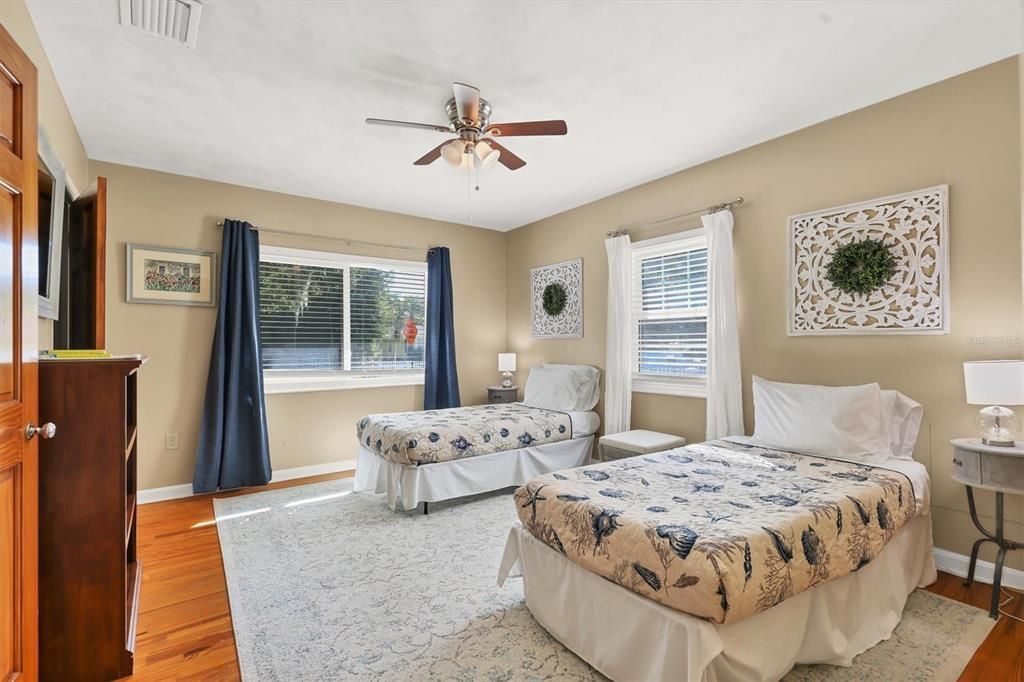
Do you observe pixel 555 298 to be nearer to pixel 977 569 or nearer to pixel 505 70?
pixel 505 70

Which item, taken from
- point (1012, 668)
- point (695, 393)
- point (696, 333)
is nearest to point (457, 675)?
point (1012, 668)

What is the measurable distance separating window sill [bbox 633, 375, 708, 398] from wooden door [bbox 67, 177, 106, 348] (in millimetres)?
3725

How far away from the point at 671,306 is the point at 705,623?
2.92m

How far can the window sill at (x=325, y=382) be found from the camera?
4470mm

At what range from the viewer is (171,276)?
399 centimetres

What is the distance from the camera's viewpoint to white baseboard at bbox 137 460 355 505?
12.7ft

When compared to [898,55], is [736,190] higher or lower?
lower

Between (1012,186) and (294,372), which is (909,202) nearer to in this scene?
(1012,186)

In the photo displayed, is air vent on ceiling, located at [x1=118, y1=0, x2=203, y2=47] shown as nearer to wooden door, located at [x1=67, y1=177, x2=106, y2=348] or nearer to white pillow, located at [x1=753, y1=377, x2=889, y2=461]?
wooden door, located at [x1=67, y1=177, x2=106, y2=348]

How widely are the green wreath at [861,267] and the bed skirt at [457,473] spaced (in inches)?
92.4

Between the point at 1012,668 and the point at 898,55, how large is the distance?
2675 millimetres

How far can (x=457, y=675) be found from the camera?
1840 mm

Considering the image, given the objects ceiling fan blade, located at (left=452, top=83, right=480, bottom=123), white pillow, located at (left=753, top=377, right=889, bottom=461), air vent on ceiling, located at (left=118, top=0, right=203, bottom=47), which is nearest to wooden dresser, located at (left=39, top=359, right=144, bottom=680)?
air vent on ceiling, located at (left=118, top=0, right=203, bottom=47)

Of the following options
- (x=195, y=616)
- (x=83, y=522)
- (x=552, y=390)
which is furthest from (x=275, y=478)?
(x=83, y=522)
